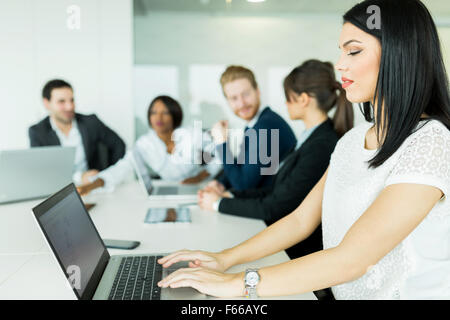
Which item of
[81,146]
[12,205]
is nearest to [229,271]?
[12,205]

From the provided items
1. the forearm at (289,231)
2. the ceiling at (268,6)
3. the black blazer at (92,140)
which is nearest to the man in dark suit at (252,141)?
the forearm at (289,231)

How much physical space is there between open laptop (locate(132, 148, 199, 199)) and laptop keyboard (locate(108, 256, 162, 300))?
106cm

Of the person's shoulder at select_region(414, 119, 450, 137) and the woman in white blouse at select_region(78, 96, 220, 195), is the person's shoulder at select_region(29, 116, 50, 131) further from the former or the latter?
the person's shoulder at select_region(414, 119, 450, 137)

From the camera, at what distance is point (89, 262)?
1047 millimetres

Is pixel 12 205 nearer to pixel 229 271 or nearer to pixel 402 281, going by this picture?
pixel 229 271

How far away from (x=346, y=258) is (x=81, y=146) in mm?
2770

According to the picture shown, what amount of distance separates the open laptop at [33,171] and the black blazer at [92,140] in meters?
1.05

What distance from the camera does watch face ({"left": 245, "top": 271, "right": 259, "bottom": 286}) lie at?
0.91 m

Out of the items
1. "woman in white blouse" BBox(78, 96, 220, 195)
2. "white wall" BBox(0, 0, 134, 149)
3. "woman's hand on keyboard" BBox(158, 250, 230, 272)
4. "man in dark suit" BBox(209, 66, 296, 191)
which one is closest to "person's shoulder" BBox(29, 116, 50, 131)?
"woman in white blouse" BBox(78, 96, 220, 195)

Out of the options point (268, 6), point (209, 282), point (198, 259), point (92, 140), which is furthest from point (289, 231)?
point (268, 6)

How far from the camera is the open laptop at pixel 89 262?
0.90m

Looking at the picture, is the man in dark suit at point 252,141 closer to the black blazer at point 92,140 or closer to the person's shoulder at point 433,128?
the person's shoulder at point 433,128
